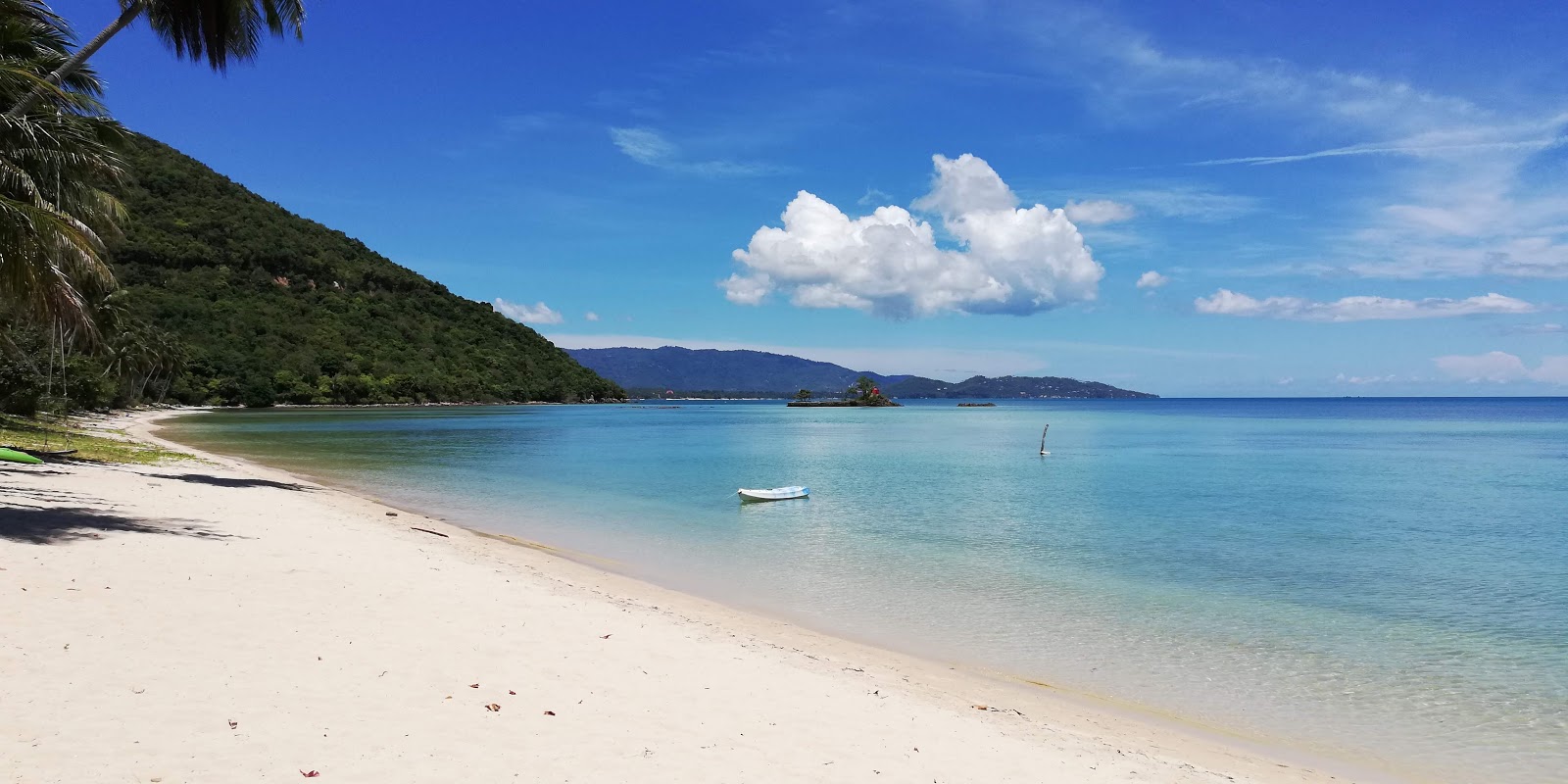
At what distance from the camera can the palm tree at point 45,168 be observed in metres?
9.55

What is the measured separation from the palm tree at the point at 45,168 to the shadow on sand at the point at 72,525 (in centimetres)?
276

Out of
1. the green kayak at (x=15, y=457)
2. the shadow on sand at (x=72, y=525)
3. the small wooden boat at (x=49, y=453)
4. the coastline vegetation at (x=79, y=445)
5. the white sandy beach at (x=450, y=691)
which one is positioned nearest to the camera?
the white sandy beach at (x=450, y=691)

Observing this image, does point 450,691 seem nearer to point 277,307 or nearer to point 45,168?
point 45,168

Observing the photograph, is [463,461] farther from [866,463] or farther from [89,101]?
[89,101]

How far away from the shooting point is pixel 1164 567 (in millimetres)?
15992

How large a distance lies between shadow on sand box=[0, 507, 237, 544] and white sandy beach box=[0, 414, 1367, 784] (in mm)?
81

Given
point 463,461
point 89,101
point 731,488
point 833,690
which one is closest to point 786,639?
point 833,690

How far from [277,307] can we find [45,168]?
112661mm

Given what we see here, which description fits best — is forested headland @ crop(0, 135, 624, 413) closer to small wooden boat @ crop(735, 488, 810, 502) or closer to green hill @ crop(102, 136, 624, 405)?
green hill @ crop(102, 136, 624, 405)

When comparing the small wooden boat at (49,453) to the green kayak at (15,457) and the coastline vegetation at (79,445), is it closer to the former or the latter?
the coastline vegetation at (79,445)

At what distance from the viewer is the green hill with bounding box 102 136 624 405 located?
98.4 m

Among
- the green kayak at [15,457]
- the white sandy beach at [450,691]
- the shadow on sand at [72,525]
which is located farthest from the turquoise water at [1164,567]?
the green kayak at [15,457]

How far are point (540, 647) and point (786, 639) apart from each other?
10.6ft

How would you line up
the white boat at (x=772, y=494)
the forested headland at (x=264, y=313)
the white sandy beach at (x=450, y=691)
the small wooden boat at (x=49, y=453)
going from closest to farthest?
the white sandy beach at (x=450, y=691), the small wooden boat at (x=49, y=453), the white boat at (x=772, y=494), the forested headland at (x=264, y=313)
